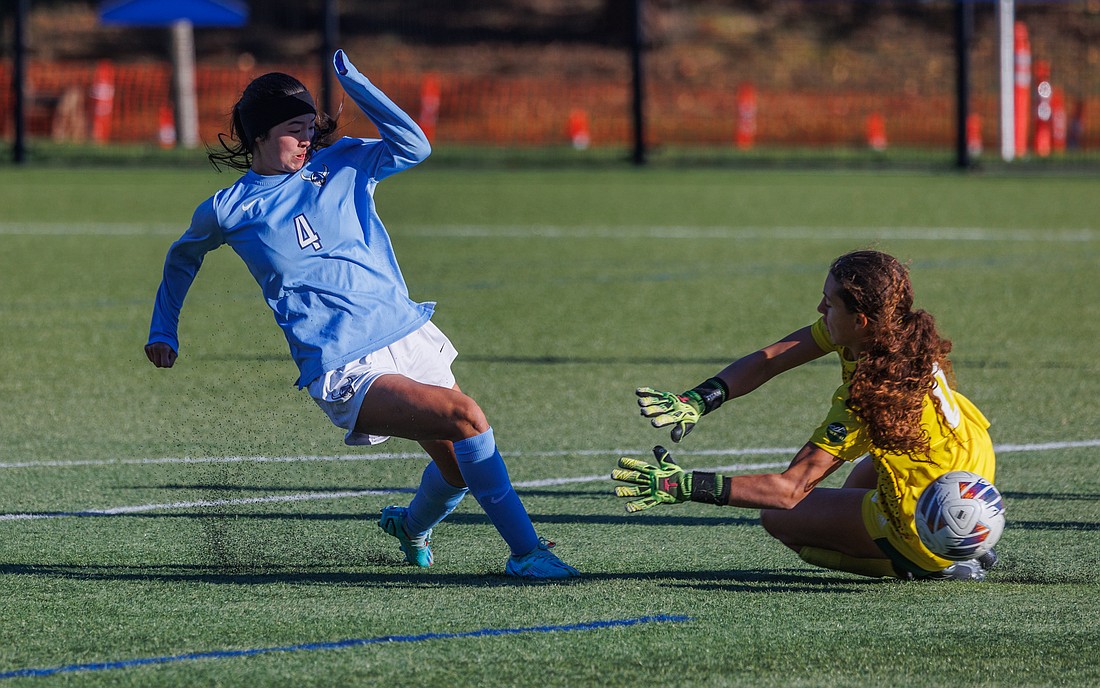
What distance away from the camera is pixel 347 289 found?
4953 mm

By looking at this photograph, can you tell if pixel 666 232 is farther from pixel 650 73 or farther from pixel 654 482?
pixel 650 73

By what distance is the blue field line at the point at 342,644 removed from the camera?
4.11 meters

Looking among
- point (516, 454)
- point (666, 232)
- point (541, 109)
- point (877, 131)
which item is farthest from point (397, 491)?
point (541, 109)

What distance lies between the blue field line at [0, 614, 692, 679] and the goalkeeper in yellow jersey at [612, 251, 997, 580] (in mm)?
332

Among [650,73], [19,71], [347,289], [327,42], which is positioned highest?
[650,73]

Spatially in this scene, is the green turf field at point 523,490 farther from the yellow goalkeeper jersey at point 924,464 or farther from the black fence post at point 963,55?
the black fence post at point 963,55

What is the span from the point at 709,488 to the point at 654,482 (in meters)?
0.17

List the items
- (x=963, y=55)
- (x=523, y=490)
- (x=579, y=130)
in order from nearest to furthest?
(x=523, y=490) → (x=963, y=55) → (x=579, y=130)

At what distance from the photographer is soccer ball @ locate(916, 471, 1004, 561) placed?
4.74 meters

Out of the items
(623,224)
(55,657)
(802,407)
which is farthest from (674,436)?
(623,224)

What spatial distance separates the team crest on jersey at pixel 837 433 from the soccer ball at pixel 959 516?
1.15 feet

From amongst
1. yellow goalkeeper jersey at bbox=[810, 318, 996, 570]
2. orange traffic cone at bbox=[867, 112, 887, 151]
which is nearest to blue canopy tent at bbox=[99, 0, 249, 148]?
orange traffic cone at bbox=[867, 112, 887, 151]

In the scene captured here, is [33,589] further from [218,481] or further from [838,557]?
[838,557]

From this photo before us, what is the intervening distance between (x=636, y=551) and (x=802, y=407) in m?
2.92
